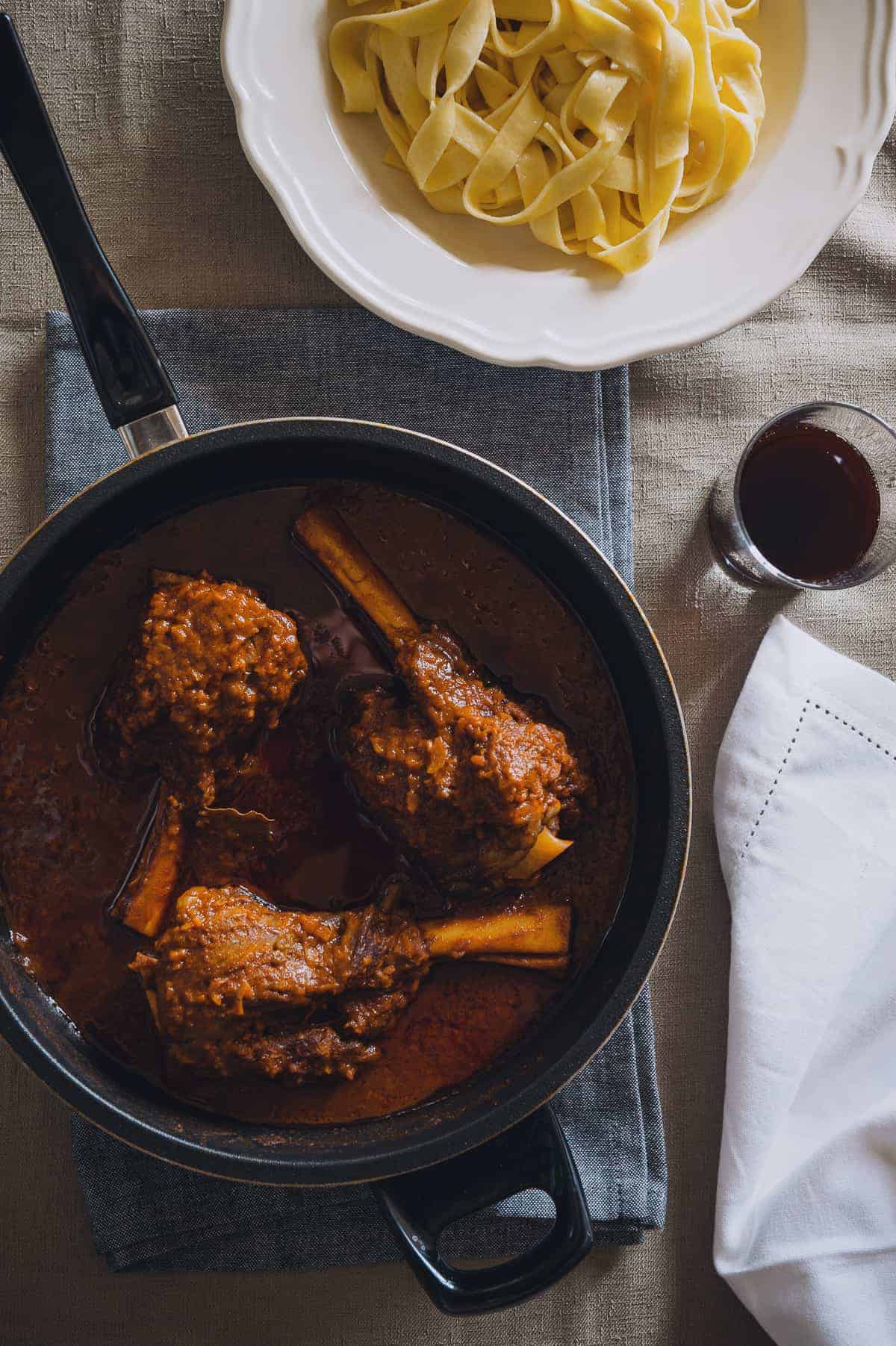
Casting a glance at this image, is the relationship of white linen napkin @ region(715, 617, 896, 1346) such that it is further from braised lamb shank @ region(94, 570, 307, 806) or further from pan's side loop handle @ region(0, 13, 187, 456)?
pan's side loop handle @ region(0, 13, 187, 456)

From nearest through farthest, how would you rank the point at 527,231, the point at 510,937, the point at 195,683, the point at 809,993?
the point at 195,683, the point at 510,937, the point at 527,231, the point at 809,993

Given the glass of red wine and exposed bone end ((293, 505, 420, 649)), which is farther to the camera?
the glass of red wine

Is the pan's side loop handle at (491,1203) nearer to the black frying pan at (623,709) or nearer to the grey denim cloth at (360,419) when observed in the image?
the black frying pan at (623,709)

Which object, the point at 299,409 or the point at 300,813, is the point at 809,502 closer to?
the point at 299,409

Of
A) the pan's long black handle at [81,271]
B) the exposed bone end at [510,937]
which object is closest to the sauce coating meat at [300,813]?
the exposed bone end at [510,937]

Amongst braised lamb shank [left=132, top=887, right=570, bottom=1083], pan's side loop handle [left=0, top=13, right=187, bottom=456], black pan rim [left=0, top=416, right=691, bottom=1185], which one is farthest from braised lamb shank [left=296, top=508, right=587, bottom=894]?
pan's side loop handle [left=0, top=13, right=187, bottom=456]

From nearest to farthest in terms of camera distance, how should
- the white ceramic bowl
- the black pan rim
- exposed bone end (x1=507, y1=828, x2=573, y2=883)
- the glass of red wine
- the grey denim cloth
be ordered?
the black pan rim
exposed bone end (x1=507, y1=828, x2=573, y2=883)
the white ceramic bowl
the grey denim cloth
the glass of red wine

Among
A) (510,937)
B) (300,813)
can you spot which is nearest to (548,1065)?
(510,937)
